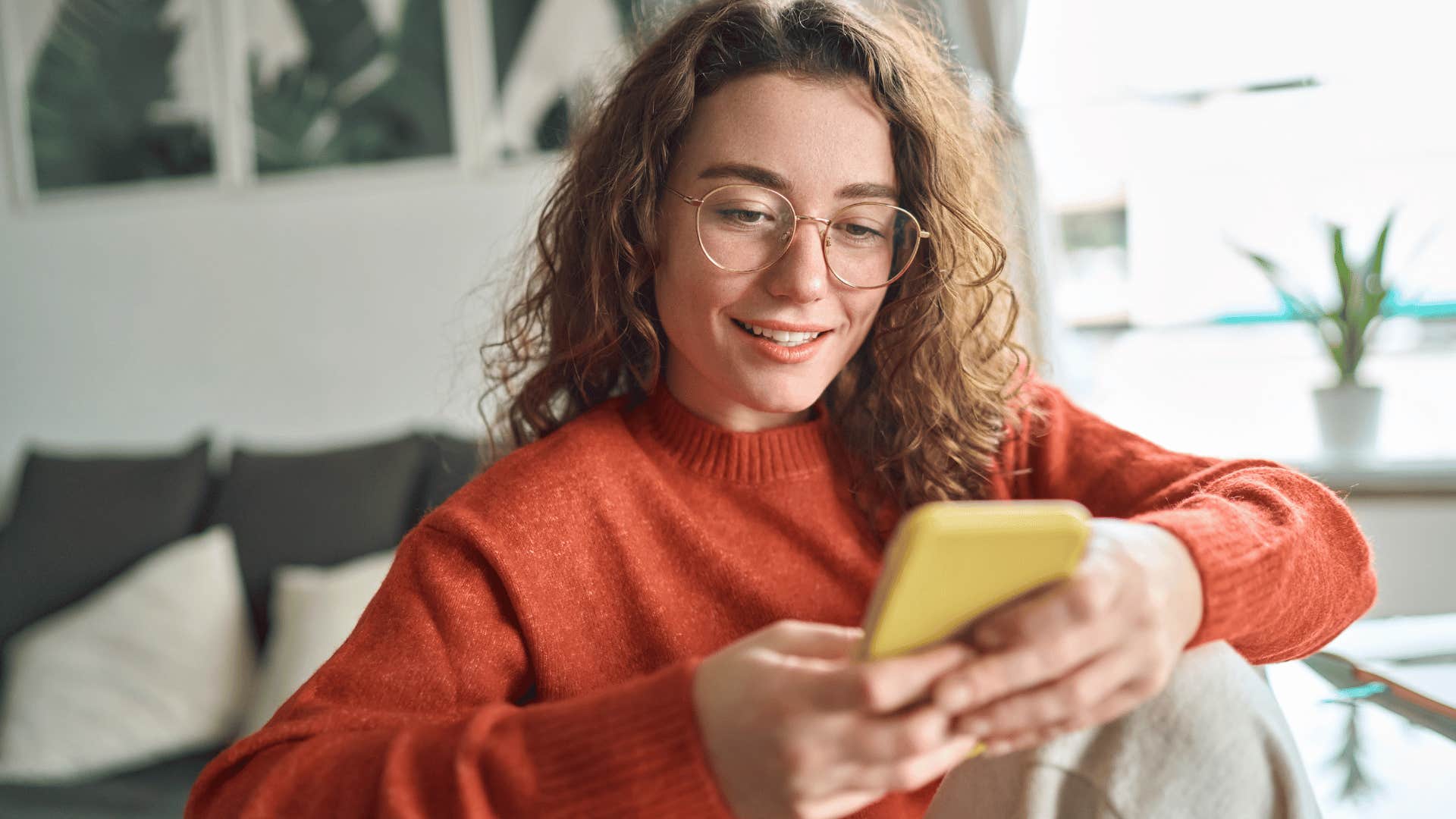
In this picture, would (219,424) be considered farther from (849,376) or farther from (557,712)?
Result: (557,712)

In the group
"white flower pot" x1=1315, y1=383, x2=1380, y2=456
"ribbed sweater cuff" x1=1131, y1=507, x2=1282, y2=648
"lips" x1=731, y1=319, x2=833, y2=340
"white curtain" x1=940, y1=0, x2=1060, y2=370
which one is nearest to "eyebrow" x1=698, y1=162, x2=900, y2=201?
"lips" x1=731, y1=319, x2=833, y2=340

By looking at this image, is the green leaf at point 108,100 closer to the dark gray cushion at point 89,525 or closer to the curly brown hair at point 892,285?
the dark gray cushion at point 89,525

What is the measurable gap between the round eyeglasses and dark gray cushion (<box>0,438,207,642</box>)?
6.57 feet

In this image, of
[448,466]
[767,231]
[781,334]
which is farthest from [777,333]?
[448,466]

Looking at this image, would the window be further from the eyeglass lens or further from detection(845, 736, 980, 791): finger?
detection(845, 736, 980, 791): finger

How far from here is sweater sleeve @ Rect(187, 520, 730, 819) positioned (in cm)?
69

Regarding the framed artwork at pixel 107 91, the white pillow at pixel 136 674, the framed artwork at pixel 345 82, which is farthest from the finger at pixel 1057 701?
the framed artwork at pixel 107 91

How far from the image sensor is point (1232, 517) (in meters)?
0.91

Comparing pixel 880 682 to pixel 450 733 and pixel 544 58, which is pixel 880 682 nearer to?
pixel 450 733

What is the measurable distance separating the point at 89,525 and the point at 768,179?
2.23 metres

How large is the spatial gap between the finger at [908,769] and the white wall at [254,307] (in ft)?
6.84

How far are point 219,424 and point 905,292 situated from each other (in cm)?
236

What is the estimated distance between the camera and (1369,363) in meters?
2.42

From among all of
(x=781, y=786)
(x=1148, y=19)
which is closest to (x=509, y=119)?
(x=1148, y=19)
